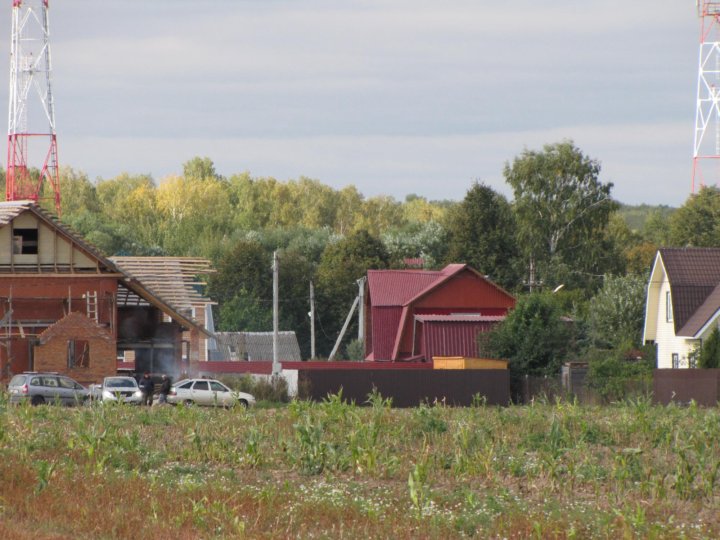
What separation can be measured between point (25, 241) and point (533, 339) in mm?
22059

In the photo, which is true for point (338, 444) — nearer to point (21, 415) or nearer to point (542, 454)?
point (542, 454)

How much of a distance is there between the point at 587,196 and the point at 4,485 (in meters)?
65.5

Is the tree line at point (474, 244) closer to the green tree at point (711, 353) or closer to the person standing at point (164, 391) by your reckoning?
the green tree at point (711, 353)

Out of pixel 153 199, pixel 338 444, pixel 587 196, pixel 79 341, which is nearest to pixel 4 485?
pixel 338 444

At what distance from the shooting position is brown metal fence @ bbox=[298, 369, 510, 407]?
52.4m

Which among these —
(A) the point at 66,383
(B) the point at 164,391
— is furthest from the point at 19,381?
(B) the point at 164,391

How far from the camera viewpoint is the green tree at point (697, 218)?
9612cm

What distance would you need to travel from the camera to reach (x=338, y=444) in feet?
79.9

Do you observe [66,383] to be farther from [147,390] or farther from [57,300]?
[57,300]

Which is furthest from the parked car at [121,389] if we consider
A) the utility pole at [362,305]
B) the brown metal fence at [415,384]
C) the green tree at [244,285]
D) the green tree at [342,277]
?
the green tree at [244,285]

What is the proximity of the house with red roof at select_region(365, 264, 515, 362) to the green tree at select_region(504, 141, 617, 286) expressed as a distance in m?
12.8

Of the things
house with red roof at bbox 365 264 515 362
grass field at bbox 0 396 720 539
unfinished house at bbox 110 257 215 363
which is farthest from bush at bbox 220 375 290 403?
grass field at bbox 0 396 720 539

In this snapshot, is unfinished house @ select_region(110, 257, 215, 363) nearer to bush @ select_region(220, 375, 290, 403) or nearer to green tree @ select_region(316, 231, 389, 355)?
bush @ select_region(220, 375, 290, 403)

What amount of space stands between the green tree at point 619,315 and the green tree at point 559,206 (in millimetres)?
10861
